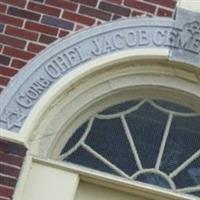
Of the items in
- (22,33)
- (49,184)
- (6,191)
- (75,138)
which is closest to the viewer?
(6,191)

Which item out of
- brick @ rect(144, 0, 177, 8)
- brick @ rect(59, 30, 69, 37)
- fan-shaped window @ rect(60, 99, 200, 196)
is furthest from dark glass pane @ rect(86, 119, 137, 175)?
brick @ rect(144, 0, 177, 8)

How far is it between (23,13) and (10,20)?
0.11 m

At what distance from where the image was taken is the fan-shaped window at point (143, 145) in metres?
5.67

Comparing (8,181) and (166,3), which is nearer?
(8,181)

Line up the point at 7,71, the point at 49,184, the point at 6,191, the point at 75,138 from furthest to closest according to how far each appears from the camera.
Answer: the point at 75,138, the point at 7,71, the point at 49,184, the point at 6,191

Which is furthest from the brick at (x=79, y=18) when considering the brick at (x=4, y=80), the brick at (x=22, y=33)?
the brick at (x=4, y=80)

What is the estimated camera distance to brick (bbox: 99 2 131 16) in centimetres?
569

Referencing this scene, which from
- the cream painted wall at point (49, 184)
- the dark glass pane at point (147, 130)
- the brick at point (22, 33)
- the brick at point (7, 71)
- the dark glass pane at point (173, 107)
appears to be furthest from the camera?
the dark glass pane at point (173, 107)

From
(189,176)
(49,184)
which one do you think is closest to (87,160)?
(49,184)

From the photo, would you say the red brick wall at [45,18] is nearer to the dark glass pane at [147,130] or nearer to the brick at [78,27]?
the brick at [78,27]

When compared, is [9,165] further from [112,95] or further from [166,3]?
[166,3]

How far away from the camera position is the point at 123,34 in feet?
18.5

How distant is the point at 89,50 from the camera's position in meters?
5.58

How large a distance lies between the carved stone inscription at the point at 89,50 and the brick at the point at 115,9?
0.40 feet
